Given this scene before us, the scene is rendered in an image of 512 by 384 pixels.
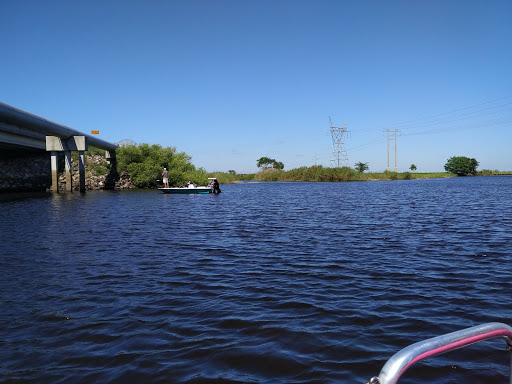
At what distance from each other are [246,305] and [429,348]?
497 centimetres

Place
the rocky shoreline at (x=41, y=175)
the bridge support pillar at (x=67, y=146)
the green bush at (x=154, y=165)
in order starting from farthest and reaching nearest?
the green bush at (x=154, y=165) < the rocky shoreline at (x=41, y=175) < the bridge support pillar at (x=67, y=146)

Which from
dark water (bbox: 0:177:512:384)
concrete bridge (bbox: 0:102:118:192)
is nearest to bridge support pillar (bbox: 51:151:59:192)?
concrete bridge (bbox: 0:102:118:192)

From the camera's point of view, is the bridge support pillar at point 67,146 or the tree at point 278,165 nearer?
the bridge support pillar at point 67,146

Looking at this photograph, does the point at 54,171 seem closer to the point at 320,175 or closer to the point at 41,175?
the point at 41,175

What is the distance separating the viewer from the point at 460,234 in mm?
14164

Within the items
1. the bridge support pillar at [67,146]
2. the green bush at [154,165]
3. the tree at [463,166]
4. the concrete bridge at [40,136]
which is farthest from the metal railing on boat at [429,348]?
the tree at [463,166]

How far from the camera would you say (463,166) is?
14988 centimetres

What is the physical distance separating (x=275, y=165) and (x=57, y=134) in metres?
153

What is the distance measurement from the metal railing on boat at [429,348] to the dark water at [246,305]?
2.34 meters

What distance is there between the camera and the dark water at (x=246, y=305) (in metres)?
4.59

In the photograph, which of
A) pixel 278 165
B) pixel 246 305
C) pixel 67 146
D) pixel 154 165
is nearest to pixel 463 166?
pixel 278 165

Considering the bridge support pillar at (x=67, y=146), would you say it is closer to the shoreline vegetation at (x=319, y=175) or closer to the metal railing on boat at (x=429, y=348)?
the shoreline vegetation at (x=319, y=175)

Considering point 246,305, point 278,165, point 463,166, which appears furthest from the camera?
point 278,165

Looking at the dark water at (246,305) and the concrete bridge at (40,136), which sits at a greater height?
the concrete bridge at (40,136)
